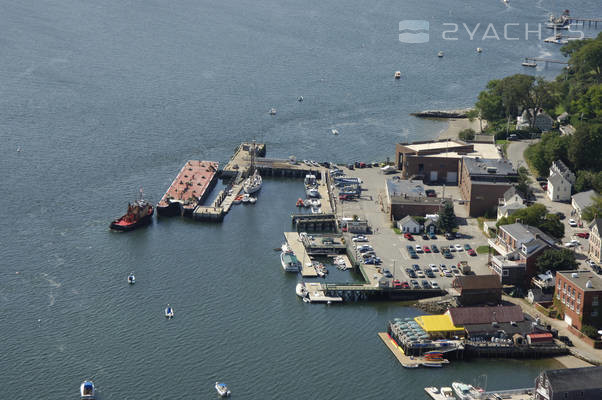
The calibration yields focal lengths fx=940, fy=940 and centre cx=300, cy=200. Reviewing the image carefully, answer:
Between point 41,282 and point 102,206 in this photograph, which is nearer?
point 41,282

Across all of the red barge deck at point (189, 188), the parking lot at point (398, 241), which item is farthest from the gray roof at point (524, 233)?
the red barge deck at point (189, 188)

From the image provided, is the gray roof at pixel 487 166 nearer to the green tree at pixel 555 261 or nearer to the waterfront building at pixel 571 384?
the green tree at pixel 555 261

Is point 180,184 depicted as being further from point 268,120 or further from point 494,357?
point 494,357

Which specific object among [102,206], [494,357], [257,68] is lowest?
[494,357]

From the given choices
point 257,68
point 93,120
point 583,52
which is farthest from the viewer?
point 257,68

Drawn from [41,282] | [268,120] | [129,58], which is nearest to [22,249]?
[41,282]

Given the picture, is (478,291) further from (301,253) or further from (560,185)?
(560,185)

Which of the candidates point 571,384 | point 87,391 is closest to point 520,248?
point 571,384
